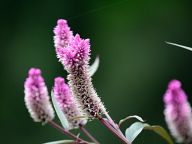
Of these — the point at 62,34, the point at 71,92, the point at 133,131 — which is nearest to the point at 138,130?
the point at 133,131

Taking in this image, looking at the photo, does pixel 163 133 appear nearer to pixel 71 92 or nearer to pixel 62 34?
pixel 71 92

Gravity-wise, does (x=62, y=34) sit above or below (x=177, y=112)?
above

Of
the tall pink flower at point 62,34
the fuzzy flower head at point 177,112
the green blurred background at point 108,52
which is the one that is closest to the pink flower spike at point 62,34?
the tall pink flower at point 62,34

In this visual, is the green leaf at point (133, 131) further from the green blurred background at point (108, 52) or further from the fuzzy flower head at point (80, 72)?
the green blurred background at point (108, 52)

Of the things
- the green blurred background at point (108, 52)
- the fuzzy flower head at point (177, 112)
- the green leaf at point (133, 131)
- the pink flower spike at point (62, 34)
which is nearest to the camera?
the fuzzy flower head at point (177, 112)

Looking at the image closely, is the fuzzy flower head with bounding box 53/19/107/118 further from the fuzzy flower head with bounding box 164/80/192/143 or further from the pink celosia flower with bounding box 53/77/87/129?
the fuzzy flower head with bounding box 164/80/192/143

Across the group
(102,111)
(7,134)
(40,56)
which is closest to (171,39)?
(40,56)

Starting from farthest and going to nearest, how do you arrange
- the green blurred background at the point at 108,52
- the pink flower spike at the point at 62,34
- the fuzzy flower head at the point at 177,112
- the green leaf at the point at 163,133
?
the green blurred background at the point at 108,52 < the pink flower spike at the point at 62,34 < the green leaf at the point at 163,133 < the fuzzy flower head at the point at 177,112

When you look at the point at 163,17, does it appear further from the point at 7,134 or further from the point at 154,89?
the point at 7,134
